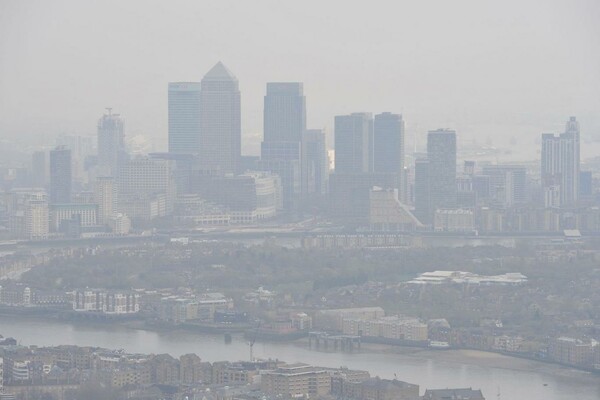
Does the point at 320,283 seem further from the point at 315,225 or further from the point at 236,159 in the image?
the point at 236,159

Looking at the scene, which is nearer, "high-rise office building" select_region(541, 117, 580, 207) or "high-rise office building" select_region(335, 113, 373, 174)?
"high-rise office building" select_region(541, 117, 580, 207)

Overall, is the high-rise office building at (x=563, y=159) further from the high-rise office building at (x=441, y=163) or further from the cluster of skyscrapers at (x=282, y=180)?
the high-rise office building at (x=441, y=163)

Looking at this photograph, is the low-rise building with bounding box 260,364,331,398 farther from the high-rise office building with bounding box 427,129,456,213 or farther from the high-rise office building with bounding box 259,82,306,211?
the high-rise office building with bounding box 259,82,306,211

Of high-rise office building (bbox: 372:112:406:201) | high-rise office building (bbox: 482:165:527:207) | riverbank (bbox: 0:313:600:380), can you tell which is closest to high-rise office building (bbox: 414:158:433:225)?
high-rise office building (bbox: 482:165:527:207)

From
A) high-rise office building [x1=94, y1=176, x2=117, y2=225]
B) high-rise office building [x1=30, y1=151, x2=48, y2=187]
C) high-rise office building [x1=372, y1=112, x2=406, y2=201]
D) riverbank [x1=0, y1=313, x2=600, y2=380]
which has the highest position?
high-rise office building [x1=372, y1=112, x2=406, y2=201]

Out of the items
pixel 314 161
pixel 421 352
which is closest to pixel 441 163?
pixel 314 161

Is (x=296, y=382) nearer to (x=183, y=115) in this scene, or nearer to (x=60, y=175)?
(x=60, y=175)
